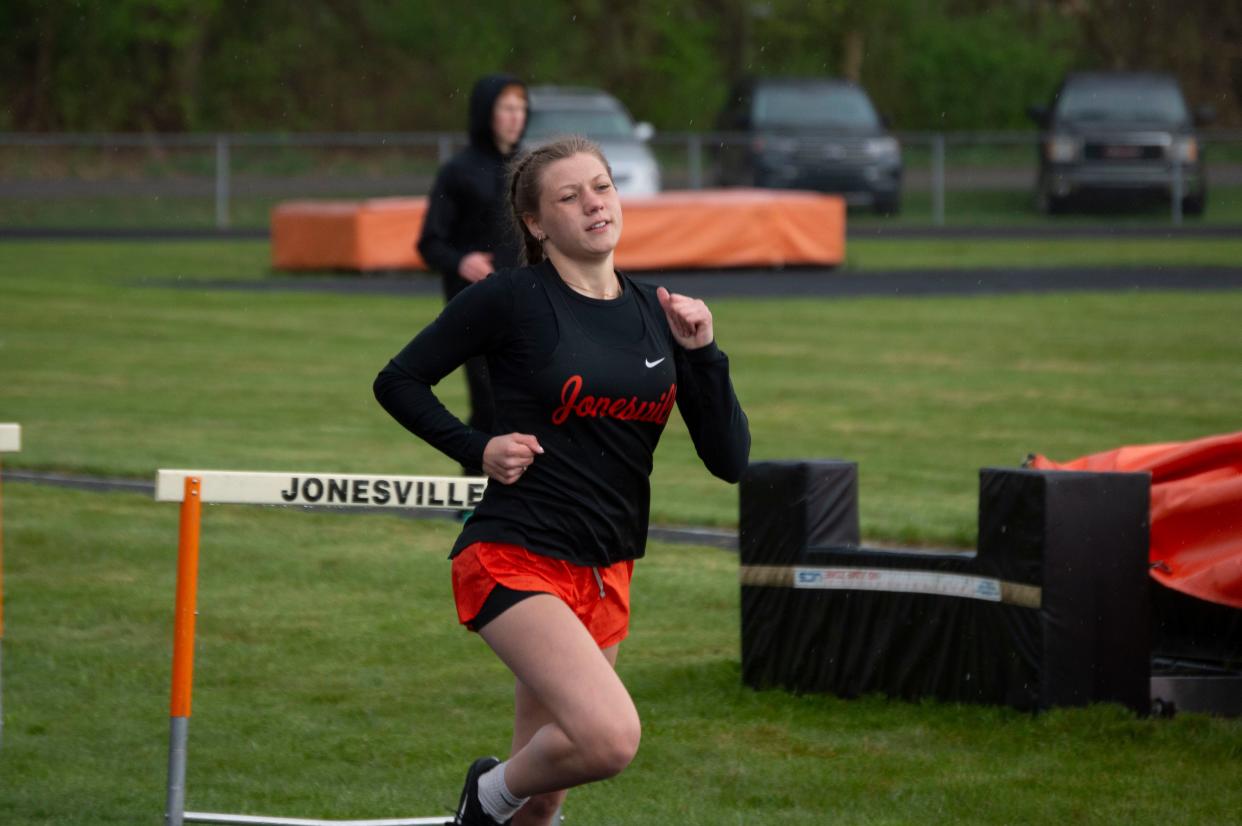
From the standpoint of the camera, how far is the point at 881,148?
33.3 meters

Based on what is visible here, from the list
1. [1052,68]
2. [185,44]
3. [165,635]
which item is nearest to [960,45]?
[1052,68]

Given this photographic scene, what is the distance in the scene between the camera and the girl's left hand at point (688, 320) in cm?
452

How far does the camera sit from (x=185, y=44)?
156 feet

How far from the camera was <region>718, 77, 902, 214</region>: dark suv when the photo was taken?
1283 inches

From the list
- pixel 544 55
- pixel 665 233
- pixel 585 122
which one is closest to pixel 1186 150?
pixel 585 122

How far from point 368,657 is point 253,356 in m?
10.3

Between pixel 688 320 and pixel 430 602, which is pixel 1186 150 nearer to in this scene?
pixel 430 602

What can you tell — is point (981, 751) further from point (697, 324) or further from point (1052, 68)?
point (1052, 68)

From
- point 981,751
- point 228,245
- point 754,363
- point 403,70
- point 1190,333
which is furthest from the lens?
point 403,70

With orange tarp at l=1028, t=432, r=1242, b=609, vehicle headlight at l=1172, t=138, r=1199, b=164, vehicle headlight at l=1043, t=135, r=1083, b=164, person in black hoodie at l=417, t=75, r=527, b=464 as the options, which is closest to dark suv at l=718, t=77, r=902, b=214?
vehicle headlight at l=1043, t=135, r=1083, b=164

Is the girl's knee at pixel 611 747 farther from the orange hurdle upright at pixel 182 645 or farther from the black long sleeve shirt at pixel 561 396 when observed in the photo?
the orange hurdle upright at pixel 182 645

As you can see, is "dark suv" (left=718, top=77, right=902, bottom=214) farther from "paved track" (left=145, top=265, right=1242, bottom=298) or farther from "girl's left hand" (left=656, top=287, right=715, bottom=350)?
"girl's left hand" (left=656, top=287, right=715, bottom=350)

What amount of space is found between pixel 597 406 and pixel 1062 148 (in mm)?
29756

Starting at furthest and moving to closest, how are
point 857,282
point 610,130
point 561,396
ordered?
point 610,130 → point 857,282 → point 561,396
